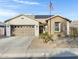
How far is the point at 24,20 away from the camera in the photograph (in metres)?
26.9

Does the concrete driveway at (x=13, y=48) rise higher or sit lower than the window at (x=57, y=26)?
lower

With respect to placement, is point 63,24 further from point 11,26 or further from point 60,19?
point 11,26

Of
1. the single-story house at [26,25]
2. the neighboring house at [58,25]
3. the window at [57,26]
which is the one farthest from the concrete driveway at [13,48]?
the single-story house at [26,25]

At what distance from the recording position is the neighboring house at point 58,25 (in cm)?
2163

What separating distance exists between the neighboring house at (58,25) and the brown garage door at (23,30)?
12.4 feet

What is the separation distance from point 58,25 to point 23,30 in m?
5.40

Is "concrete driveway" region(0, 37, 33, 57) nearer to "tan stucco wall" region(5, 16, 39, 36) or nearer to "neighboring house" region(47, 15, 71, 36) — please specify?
"neighboring house" region(47, 15, 71, 36)

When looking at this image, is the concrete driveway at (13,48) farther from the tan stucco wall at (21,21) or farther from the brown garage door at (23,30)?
the tan stucco wall at (21,21)

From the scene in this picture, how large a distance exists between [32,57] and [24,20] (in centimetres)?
1879

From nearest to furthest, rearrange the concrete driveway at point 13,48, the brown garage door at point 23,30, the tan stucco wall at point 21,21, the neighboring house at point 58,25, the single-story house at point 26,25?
the concrete driveway at point 13,48, the neighboring house at point 58,25, the brown garage door at point 23,30, the single-story house at point 26,25, the tan stucco wall at point 21,21

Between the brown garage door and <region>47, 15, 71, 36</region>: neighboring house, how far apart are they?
12.4 ft

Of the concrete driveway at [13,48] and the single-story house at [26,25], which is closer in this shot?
the concrete driveway at [13,48]

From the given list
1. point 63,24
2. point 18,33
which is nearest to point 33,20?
point 18,33

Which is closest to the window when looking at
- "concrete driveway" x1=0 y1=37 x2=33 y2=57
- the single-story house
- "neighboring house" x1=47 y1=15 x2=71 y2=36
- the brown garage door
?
"neighboring house" x1=47 y1=15 x2=71 y2=36
